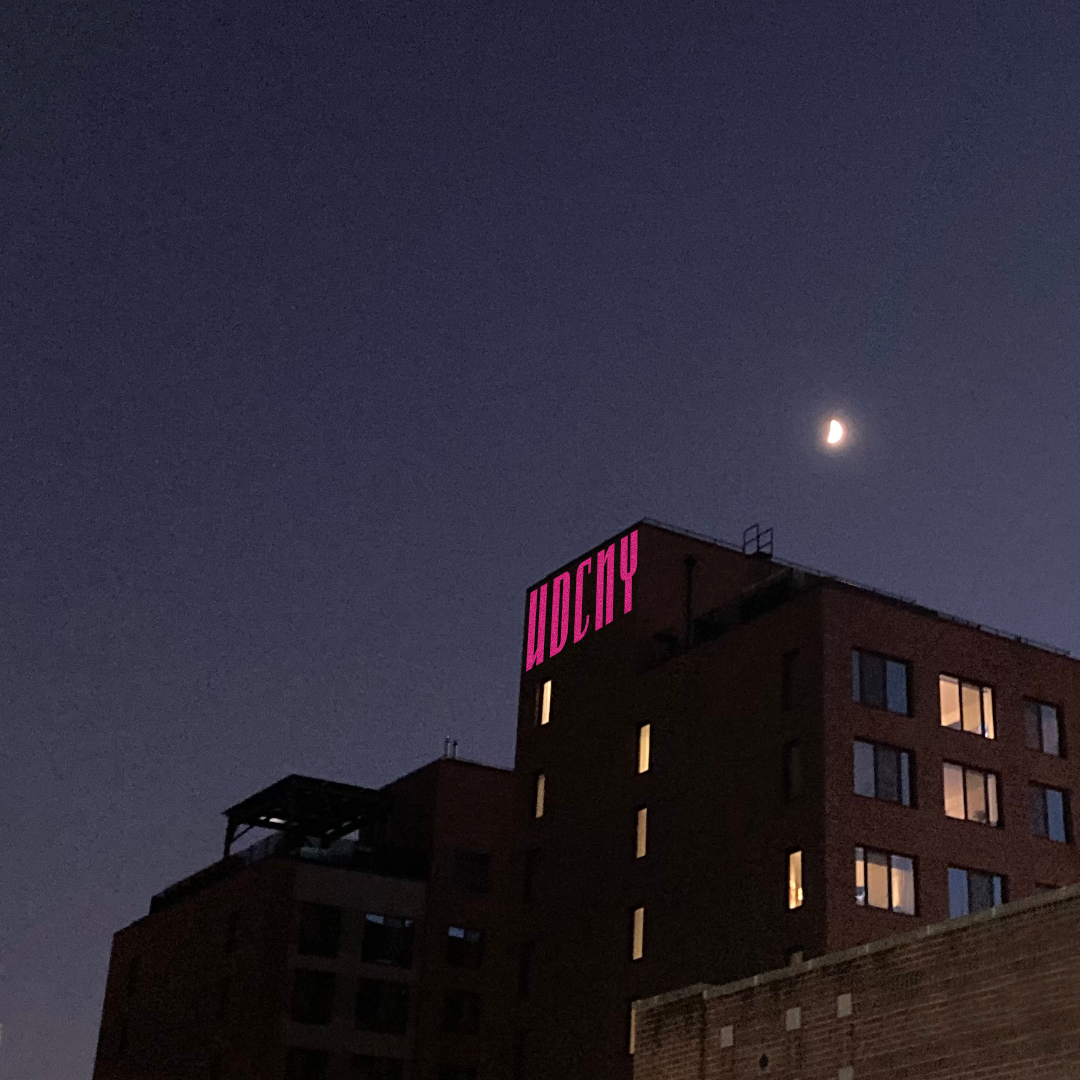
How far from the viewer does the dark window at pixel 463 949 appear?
322 feet

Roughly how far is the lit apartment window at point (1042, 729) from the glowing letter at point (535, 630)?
25.1 m

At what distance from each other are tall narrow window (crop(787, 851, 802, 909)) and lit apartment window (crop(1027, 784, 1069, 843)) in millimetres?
10136

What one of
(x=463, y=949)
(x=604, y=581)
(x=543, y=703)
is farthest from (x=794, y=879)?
(x=463, y=949)

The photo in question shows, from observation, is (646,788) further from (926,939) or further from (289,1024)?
(926,939)

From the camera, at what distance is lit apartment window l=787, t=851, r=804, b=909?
62281 millimetres

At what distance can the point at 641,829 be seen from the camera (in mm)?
72938

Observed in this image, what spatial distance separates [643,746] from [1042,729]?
17.1 meters

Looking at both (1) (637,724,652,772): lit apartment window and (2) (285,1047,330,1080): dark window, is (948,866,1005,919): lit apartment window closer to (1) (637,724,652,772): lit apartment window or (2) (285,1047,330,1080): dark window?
(1) (637,724,652,772): lit apartment window

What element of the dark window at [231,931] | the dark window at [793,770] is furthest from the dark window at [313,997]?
the dark window at [793,770]

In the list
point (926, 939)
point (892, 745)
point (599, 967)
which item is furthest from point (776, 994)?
point (599, 967)

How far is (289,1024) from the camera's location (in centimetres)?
9219

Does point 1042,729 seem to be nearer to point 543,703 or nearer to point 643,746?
point 643,746

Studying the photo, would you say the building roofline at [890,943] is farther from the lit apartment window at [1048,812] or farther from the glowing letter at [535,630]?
the glowing letter at [535,630]

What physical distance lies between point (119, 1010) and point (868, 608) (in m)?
67.9
